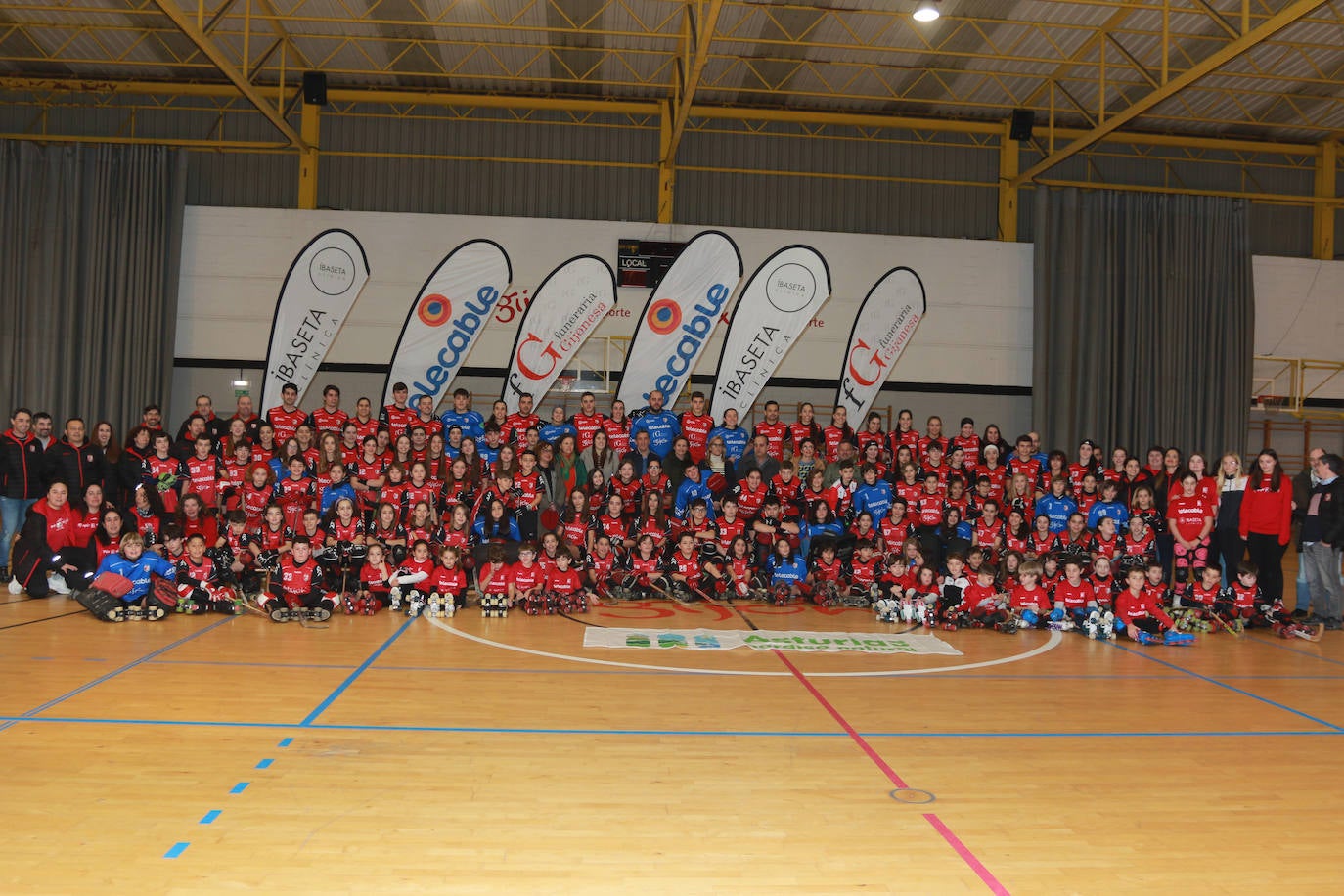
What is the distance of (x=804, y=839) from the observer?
3588 millimetres

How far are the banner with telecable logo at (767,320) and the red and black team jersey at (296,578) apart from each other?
306 inches

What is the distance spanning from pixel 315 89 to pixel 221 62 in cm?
349

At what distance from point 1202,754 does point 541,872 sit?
3.67 meters

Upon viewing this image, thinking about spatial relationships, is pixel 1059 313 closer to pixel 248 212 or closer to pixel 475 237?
pixel 475 237

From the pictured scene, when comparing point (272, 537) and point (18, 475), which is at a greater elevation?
point (18, 475)

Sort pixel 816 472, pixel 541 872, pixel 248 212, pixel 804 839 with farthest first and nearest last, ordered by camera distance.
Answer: pixel 248 212 → pixel 816 472 → pixel 804 839 → pixel 541 872

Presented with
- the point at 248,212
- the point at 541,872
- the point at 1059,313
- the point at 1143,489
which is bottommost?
the point at 541,872

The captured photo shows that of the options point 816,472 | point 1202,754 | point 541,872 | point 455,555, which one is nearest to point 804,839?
point 541,872

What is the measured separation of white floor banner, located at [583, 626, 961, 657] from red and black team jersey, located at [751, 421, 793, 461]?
3.78m

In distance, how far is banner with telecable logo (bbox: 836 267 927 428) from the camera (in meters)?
15.3

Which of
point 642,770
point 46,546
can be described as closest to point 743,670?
point 642,770

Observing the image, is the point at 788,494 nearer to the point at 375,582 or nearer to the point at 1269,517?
the point at 375,582

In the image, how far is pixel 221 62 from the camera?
11.0 metres

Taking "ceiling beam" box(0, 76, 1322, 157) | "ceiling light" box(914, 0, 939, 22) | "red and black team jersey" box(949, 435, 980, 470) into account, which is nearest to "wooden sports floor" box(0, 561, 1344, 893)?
"red and black team jersey" box(949, 435, 980, 470)
